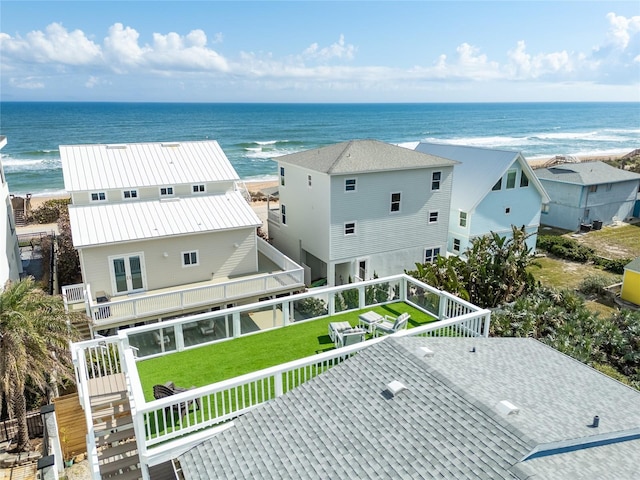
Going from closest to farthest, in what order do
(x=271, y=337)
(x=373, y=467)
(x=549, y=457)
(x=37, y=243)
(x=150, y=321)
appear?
(x=549, y=457), (x=373, y=467), (x=271, y=337), (x=150, y=321), (x=37, y=243)

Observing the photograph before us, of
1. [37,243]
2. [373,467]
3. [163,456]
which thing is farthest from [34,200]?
[373,467]

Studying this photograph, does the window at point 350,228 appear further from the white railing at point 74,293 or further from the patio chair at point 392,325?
the white railing at point 74,293

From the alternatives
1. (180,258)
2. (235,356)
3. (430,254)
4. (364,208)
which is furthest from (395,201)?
(235,356)

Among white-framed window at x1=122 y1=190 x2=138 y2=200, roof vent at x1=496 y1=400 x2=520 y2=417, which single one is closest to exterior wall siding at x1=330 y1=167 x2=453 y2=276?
white-framed window at x1=122 y1=190 x2=138 y2=200

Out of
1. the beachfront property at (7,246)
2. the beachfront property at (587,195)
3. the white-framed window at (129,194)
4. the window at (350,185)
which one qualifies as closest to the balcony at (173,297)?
the beachfront property at (7,246)

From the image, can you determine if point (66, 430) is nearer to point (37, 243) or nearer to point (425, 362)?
point (425, 362)

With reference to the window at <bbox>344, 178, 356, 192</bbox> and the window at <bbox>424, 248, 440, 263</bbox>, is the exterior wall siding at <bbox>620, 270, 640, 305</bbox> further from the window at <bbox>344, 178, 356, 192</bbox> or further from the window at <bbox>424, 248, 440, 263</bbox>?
the window at <bbox>344, 178, 356, 192</bbox>

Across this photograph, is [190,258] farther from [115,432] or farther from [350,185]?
[115,432]
